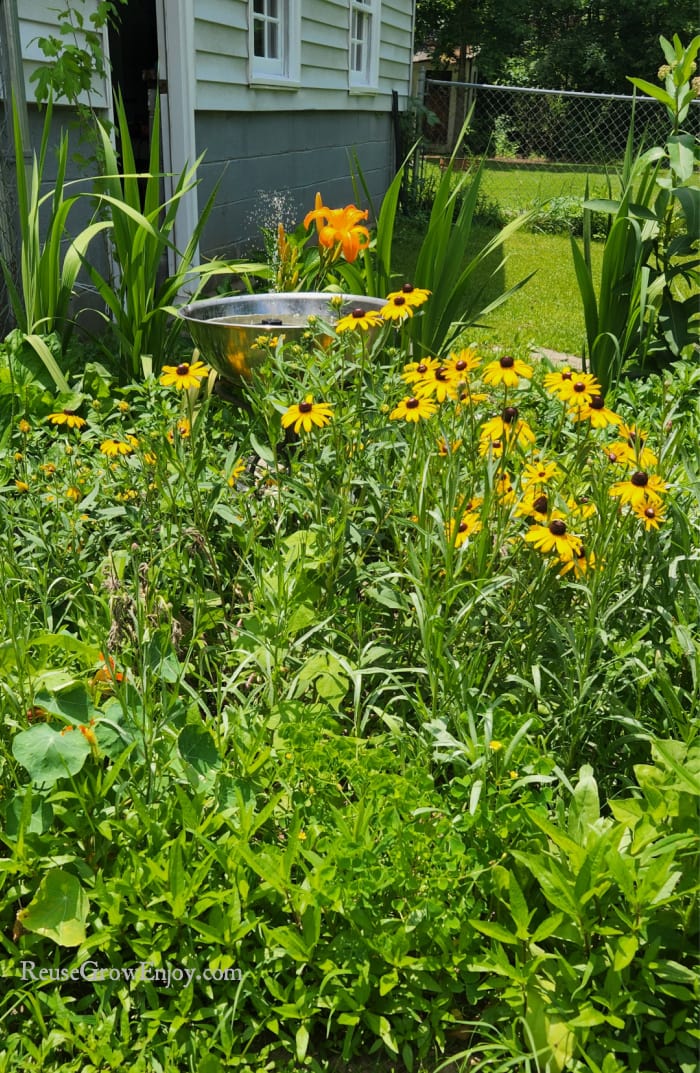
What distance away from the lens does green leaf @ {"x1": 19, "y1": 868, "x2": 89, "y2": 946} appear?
136cm

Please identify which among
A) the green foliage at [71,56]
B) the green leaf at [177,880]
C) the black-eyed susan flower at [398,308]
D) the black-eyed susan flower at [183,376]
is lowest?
the green leaf at [177,880]

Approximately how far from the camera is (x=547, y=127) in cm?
1834

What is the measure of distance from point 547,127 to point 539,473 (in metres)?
18.5

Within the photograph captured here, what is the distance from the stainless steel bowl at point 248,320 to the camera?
2.62 metres

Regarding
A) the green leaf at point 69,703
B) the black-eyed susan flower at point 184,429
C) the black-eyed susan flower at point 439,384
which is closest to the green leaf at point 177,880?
the green leaf at point 69,703

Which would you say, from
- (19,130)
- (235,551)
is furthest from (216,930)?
(19,130)

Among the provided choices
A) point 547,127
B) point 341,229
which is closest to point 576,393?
point 341,229

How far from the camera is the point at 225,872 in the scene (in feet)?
4.63

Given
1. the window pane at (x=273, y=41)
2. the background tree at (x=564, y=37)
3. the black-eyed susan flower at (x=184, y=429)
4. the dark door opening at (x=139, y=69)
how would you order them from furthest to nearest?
the background tree at (x=564, y=37), the dark door opening at (x=139, y=69), the window pane at (x=273, y=41), the black-eyed susan flower at (x=184, y=429)

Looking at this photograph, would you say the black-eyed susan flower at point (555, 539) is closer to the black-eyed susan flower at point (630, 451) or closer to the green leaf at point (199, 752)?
the black-eyed susan flower at point (630, 451)

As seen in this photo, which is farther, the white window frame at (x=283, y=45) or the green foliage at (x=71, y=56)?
the white window frame at (x=283, y=45)

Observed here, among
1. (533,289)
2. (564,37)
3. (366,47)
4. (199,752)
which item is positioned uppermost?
(564,37)

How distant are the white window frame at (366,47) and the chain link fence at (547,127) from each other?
4.46 m

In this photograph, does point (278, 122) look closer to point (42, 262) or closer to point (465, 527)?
point (42, 262)
